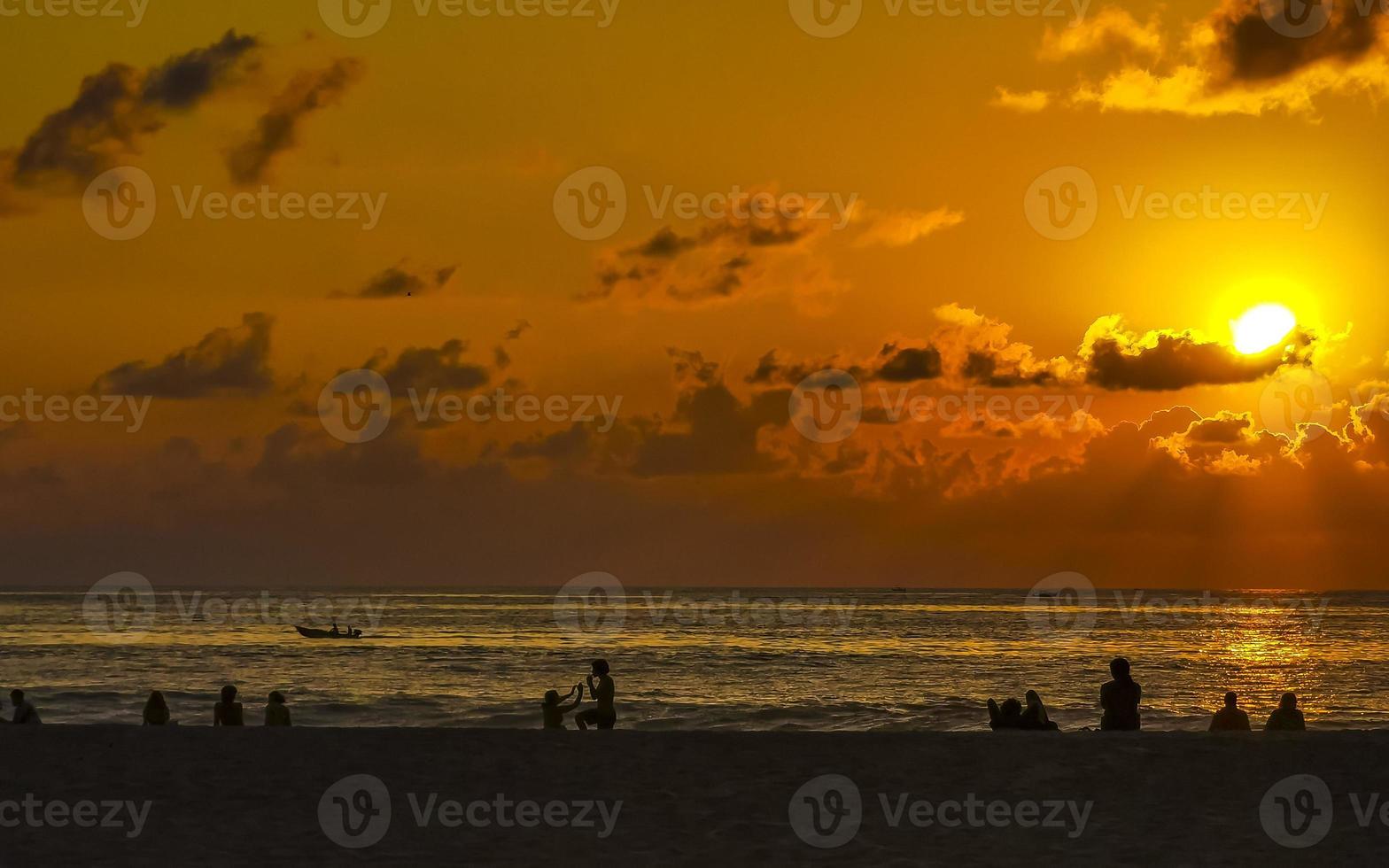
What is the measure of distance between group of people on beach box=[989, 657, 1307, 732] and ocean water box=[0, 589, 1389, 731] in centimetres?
2270

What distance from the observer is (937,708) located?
172ft

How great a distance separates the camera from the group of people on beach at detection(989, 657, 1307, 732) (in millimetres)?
21328

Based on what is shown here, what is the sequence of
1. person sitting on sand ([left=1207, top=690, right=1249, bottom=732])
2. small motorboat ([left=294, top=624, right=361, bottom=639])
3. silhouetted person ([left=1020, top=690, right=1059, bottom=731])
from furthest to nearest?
1. small motorboat ([left=294, top=624, right=361, bottom=639])
2. silhouetted person ([left=1020, top=690, right=1059, bottom=731])
3. person sitting on sand ([left=1207, top=690, right=1249, bottom=732])

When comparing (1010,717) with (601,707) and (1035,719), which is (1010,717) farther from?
(601,707)

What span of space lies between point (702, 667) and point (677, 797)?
58997 millimetres

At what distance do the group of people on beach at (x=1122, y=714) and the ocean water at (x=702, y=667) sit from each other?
74.5ft

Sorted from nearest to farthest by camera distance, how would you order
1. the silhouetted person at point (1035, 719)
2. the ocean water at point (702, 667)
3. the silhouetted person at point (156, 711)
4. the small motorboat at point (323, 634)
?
the silhouetted person at point (1035, 719) < the silhouetted person at point (156, 711) < the ocean water at point (702, 667) < the small motorboat at point (323, 634)

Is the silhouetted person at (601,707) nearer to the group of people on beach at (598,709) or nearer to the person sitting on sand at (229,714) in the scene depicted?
the group of people on beach at (598,709)

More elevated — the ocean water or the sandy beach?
the sandy beach

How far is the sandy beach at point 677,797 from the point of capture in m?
13.4

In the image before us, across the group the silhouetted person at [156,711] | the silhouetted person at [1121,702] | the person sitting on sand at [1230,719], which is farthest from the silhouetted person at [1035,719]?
the silhouetted person at [156,711]

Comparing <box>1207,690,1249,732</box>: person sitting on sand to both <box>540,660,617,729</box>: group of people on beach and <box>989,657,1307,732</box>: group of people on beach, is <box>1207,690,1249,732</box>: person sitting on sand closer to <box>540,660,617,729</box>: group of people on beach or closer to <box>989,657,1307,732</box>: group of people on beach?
<box>989,657,1307,732</box>: group of people on beach

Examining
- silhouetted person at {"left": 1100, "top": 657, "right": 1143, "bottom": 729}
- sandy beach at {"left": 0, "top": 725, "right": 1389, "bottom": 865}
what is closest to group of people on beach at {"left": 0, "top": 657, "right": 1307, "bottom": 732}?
silhouetted person at {"left": 1100, "top": 657, "right": 1143, "bottom": 729}

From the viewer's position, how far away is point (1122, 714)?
21328 mm
